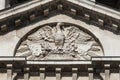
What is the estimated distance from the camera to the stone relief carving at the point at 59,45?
25.9 metres

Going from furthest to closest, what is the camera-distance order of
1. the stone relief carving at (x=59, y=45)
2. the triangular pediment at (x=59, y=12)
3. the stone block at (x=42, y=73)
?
the triangular pediment at (x=59, y=12) → the stone relief carving at (x=59, y=45) → the stone block at (x=42, y=73)

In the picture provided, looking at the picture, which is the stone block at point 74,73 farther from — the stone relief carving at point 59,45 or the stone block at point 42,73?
the stone block at point 42,73

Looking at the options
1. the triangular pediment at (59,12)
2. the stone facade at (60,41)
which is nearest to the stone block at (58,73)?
the stone facade at (60,41)

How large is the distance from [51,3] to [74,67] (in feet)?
9.02

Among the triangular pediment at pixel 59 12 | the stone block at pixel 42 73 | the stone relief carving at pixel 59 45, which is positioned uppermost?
the triangular pediment at pixel 59 12

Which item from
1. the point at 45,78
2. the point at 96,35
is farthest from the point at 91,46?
the point at 45,78

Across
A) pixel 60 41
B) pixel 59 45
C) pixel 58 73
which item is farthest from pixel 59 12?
pixel 58 73

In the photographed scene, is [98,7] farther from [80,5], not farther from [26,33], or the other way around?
[26,33]

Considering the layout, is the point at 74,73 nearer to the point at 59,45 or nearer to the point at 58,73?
the point at 58,73

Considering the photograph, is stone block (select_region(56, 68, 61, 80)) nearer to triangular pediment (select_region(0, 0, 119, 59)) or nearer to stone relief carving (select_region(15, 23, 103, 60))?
stone relief carving (select_region(15, 23, 103, 60))

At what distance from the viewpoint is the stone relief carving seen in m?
25.9

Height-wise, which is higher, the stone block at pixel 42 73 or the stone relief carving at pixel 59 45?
the stone relief carving at pixel 59 45

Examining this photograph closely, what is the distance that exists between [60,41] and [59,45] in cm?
15

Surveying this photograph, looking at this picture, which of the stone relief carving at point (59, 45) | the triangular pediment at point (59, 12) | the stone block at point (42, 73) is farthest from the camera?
the triangular pediment at point (59, 12)
